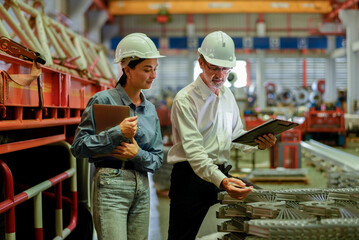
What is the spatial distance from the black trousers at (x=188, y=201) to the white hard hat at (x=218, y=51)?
688mm

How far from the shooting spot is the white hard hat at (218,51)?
2748mm

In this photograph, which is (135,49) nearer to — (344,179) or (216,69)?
(216,69)

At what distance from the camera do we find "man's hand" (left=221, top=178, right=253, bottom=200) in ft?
7.24

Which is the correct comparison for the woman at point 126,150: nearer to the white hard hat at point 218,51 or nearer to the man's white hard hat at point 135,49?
the man's white hard hat at point 135,49

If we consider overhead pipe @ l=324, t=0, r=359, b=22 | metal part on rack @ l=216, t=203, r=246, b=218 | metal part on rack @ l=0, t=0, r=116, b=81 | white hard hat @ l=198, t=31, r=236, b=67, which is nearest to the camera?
metal part on rack @ l=216, t=203, r=246, b=218

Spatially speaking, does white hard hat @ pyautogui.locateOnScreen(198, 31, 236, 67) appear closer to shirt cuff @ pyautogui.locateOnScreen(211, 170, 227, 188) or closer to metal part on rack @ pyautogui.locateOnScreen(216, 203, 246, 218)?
shirt cuff @ pyautogui.locateOnScreen(211, 170, 227, 188)

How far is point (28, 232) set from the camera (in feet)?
11.8

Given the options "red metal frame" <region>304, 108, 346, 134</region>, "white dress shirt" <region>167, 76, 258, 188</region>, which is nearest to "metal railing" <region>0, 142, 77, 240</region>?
"white dress shirt" <region>167, 76, 258, 188</region>

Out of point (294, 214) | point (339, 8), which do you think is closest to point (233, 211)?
point (294, 214)

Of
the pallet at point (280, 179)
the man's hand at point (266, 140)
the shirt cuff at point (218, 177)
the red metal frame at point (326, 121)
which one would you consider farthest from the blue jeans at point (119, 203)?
the red metal frame at point (326, 121)

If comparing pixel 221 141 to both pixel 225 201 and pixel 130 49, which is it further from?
pixel 130 49

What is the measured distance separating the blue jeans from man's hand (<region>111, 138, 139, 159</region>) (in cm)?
10

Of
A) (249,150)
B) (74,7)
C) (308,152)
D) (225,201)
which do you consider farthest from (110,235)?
(74,7)

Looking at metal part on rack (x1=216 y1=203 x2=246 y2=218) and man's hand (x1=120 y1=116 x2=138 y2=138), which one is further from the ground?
man's hand (x1=120 y1=116 x2=138 y2=138)
